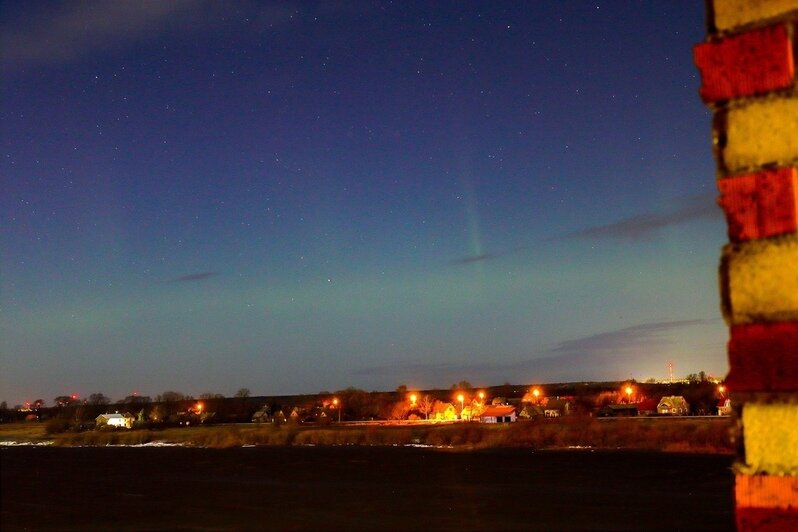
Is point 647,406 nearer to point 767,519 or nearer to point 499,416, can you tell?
point 499,416

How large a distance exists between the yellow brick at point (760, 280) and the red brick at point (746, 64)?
1.30ft

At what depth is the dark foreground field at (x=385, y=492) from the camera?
73.3 feet

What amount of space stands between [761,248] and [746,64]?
481 mm

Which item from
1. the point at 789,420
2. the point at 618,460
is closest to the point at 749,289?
the point at 789,420

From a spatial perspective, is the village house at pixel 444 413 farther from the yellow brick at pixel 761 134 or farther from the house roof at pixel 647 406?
the yellow brick at pixel 761 134

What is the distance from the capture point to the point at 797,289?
2.19 m

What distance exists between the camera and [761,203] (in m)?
2.23

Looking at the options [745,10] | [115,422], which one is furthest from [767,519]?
[115,422]

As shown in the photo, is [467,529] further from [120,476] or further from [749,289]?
[120,476]

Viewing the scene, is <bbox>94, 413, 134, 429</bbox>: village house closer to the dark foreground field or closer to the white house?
the white house

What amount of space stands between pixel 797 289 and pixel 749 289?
112 mm

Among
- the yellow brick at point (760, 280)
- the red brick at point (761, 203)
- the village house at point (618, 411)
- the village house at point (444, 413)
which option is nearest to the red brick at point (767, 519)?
the yellow brick at point (760, 280)

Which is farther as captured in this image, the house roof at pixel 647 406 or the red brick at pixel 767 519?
the house roof at pixel 647 406

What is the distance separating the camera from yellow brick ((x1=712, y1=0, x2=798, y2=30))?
2334 mm
